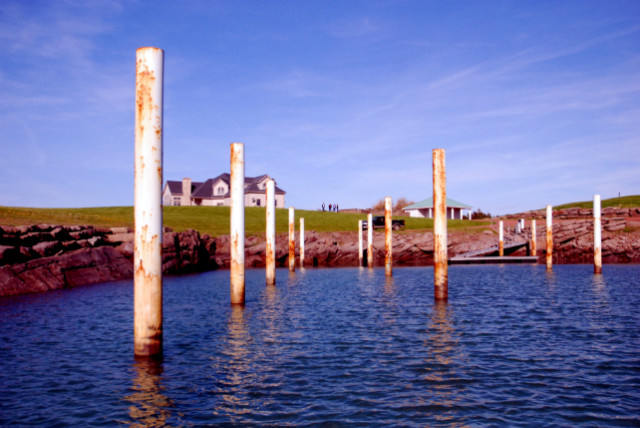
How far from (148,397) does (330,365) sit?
3664 millimetres

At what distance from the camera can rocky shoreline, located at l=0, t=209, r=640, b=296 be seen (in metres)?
26.7

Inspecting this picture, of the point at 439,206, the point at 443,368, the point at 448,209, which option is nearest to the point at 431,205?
the point at 448,209

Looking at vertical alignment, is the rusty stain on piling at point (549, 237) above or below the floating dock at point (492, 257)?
above

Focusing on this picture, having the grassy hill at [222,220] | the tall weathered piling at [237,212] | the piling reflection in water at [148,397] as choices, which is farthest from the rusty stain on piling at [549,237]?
the piling reflection in water at [148,397]

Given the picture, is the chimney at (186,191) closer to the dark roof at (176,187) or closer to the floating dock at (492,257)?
the dark roof at (176,187)

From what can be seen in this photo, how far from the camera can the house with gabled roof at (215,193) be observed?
308ft

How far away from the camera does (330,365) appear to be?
11.0 m

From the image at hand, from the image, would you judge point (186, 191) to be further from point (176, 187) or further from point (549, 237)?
point (549, 237)

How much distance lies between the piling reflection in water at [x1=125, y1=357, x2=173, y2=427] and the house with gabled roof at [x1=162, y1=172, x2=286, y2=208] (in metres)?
83.2

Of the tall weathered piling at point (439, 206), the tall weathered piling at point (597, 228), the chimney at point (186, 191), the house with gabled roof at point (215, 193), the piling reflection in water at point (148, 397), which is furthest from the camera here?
the chimney at point (186, 191)

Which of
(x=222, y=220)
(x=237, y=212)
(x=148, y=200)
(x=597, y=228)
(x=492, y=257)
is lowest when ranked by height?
(x=492, y=257)

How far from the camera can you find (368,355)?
1184 cm

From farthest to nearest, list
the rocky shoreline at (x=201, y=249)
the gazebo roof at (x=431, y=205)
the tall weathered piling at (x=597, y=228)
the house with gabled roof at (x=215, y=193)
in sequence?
the house with gabled roof at (x=215, y=193) < the gazebo roof at (x=431, y=205) < the tall weathered piling at (x=597, y=228) < the rocky shoreline at (x=201, y=249)

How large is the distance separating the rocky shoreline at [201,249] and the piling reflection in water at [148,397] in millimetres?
16381
